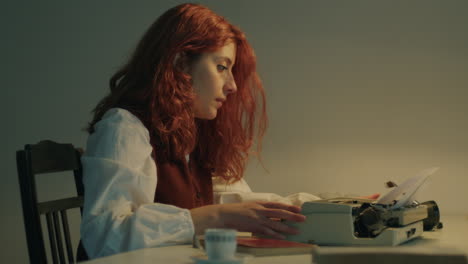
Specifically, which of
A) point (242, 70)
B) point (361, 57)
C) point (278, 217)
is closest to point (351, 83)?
point (361, 57)

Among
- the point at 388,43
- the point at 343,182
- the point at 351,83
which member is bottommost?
the point at 343,182

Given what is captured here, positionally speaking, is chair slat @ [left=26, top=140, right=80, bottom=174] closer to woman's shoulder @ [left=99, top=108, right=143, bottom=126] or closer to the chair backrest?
the chair backrest

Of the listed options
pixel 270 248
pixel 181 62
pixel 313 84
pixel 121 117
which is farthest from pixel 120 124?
pixel 313 84

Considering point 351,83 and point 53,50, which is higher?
point 53,50

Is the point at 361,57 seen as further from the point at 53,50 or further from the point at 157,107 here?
the point at 53,50

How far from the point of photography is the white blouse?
52.2 inches

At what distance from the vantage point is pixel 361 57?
2.53 metres

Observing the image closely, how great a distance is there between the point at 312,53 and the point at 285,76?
156 millimetres

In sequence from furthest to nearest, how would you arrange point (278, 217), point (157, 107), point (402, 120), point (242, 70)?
point (402, 120) → point (242, 70) → point (157, 107) → point (278, 217)

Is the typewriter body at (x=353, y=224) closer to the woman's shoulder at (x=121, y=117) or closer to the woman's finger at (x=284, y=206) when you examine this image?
the woman's finger at (x=284, y=206)

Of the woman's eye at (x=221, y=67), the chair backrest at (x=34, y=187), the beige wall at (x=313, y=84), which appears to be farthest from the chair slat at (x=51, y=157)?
the beige wall at (x=313, y=84)

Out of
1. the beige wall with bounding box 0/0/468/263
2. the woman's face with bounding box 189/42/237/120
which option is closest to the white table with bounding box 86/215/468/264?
the woman's face with bounding box 189/42/237/120

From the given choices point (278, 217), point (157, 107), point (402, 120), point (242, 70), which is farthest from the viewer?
point (402, 120)

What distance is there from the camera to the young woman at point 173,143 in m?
1.36
